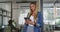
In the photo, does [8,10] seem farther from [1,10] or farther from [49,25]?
[49,25]

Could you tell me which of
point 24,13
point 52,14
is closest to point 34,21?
point 24,13

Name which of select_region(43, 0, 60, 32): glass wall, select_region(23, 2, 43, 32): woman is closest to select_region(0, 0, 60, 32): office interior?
select_region(43, 0, 60, 32): glass wall

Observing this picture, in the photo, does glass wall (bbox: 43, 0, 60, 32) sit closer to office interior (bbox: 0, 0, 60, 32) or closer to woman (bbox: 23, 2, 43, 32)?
office interior (bbox: 0, 0, 60, 32)

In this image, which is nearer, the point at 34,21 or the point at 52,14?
the point at 34,21

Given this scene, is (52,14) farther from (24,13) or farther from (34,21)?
(34,21)

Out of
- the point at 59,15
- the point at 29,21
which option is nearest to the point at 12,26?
the point at 29,21

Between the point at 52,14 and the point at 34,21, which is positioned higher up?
the point at 52,14

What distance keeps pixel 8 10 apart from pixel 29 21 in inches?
56.5

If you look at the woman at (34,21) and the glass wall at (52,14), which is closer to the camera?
the woman at (34,21)

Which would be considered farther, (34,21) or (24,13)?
(24,13)

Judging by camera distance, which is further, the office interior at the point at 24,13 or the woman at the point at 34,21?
the office interior at the point at 24,13

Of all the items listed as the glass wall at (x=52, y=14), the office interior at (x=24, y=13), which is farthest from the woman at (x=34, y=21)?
the glass wall at (x=52, y=14)

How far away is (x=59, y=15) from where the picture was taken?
4938 mm

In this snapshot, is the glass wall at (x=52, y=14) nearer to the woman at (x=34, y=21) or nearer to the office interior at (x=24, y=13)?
the office interior at (x=24, y=13)
